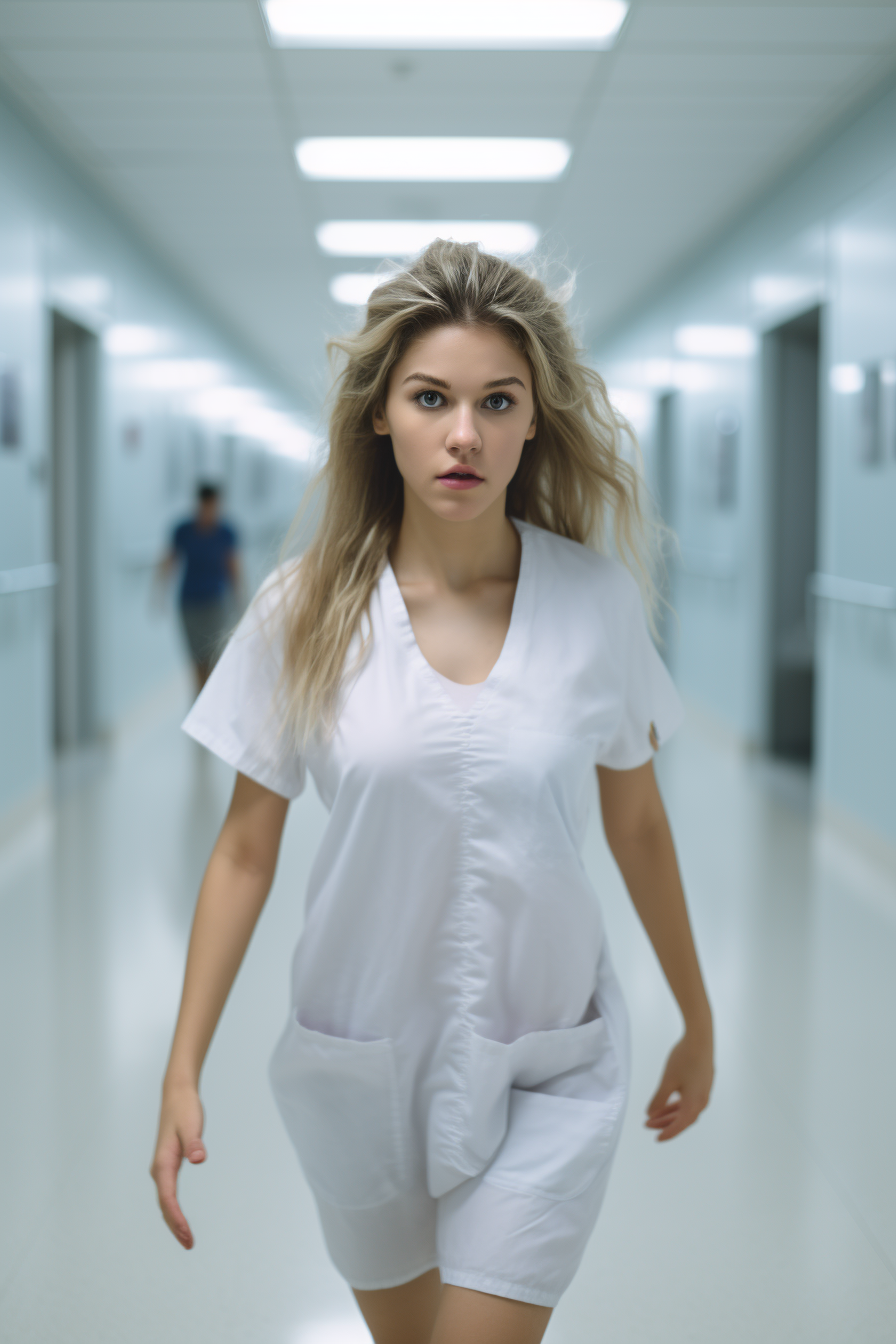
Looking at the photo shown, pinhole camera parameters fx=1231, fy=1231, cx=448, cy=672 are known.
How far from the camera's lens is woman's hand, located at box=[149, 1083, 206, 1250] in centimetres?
130

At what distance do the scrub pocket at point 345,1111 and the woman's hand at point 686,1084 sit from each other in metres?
0.41

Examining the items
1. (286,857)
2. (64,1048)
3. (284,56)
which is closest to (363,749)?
(64,1048)

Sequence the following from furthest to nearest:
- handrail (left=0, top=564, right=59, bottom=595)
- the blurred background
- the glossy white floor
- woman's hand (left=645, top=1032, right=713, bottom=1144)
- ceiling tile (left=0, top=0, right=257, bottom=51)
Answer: handrail (left=0, top=564, right=59, bottom=595) < ceiling tile (left=0, top=0, right=257, bottom=51) < the blurred background < the glossy white floor < woman's hand (left=645, top=1032, right=713, bottom=1144)

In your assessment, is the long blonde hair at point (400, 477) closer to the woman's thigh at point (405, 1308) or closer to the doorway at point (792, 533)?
the woman's thigh at point (405, 1308)

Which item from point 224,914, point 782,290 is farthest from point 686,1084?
point 782,290

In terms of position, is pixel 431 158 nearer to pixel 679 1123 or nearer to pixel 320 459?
pixel 320 459

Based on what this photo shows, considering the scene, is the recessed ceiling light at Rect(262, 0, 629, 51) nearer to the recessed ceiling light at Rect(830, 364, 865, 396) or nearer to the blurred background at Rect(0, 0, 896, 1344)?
the blurred background at Rect(0, 0, 896, 1344)

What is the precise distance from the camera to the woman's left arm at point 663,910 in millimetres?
1547

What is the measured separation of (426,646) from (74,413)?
6810 millimetres

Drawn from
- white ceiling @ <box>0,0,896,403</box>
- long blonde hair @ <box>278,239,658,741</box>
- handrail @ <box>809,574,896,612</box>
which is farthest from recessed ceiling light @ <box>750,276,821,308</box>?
long blonde hair @ <box>278,239,658,741</box>

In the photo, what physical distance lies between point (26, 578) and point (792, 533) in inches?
176

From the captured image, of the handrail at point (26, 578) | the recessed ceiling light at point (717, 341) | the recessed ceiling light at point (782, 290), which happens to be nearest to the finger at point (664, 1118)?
the handrail at point (26, 578)

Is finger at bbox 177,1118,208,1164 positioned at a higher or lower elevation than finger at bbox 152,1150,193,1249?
higher

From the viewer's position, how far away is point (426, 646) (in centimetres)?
143
